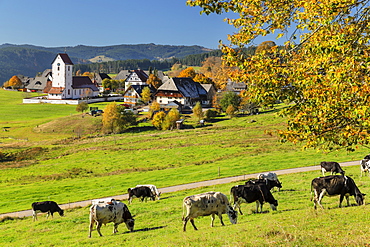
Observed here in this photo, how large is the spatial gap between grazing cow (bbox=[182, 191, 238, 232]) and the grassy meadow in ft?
2.28

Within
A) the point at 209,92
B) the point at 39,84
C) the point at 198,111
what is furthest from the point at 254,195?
the point at 39,84

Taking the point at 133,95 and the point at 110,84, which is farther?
the point at 110,84

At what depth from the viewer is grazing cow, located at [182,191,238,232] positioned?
52.6 feet

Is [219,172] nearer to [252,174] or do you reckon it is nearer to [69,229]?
[252,174]

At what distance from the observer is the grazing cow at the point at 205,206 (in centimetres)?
1603

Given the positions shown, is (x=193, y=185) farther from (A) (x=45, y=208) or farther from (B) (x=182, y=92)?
(B) (x=182, y=92)

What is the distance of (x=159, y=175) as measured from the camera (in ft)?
122

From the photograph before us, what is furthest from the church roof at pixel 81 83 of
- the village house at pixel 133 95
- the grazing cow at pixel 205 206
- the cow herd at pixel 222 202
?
the grazing cow at pixel 205 206

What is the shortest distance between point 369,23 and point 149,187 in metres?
20.4

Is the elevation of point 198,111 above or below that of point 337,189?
below

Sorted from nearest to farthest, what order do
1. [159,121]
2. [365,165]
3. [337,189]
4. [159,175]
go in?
1. [337,189]
2. [365,165]
3. [159,175]
4. [159,121]

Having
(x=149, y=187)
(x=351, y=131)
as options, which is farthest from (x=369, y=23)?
(x=149, y=187)

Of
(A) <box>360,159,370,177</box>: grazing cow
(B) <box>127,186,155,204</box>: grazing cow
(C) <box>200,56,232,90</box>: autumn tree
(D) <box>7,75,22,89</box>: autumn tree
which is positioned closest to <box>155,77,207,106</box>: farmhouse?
(C) <box>200,56,232,90</box>: autumn tree

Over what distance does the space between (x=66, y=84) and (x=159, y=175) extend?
10144cm
